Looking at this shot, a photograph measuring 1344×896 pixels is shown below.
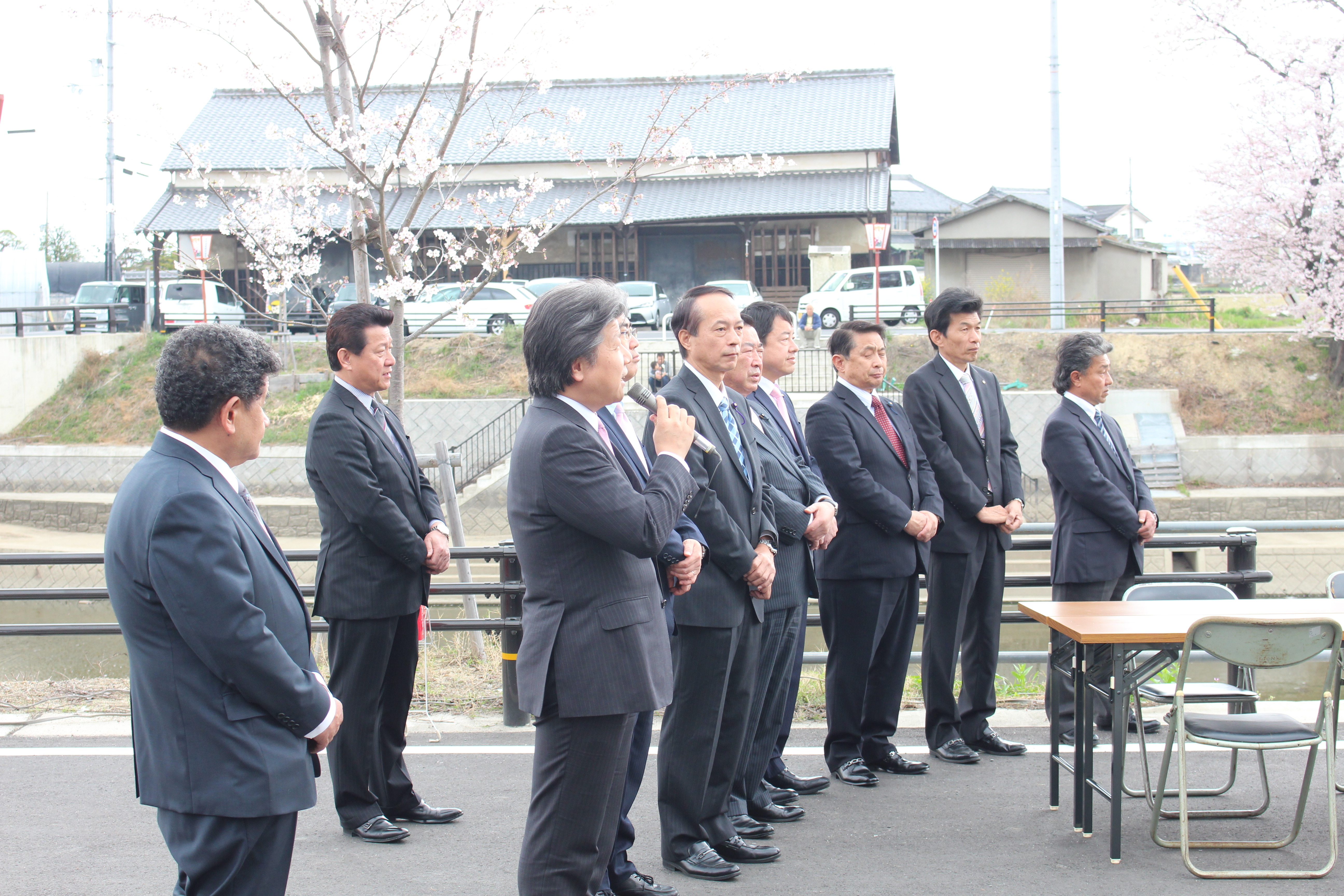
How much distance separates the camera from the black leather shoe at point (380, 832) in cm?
425

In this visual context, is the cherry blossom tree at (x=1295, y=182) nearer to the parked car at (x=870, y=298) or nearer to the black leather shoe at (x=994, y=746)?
the parked car at (x=870, y=298)

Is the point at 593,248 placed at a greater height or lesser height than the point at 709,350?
greater

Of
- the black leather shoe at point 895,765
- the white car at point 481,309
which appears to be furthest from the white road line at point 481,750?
the white car at point 481,309

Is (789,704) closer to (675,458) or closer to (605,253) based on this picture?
(675,458)

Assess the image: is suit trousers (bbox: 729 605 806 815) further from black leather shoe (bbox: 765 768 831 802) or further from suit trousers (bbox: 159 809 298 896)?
suit trousers (bbox: 159 809 298 896)

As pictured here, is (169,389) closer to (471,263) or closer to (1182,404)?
(1182,404)

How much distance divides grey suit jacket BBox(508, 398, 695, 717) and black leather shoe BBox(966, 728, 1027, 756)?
9.13ft

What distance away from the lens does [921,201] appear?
5641 cm

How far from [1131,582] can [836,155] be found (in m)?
27.6

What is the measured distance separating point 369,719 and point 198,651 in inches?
78.1

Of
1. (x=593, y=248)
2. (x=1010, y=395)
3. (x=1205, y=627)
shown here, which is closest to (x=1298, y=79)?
(x=1010, y=395)

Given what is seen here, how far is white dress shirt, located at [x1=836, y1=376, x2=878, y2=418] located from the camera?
5.26 meters

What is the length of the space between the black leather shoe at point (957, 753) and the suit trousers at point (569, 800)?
260 cm

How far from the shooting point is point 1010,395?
1983 cm
